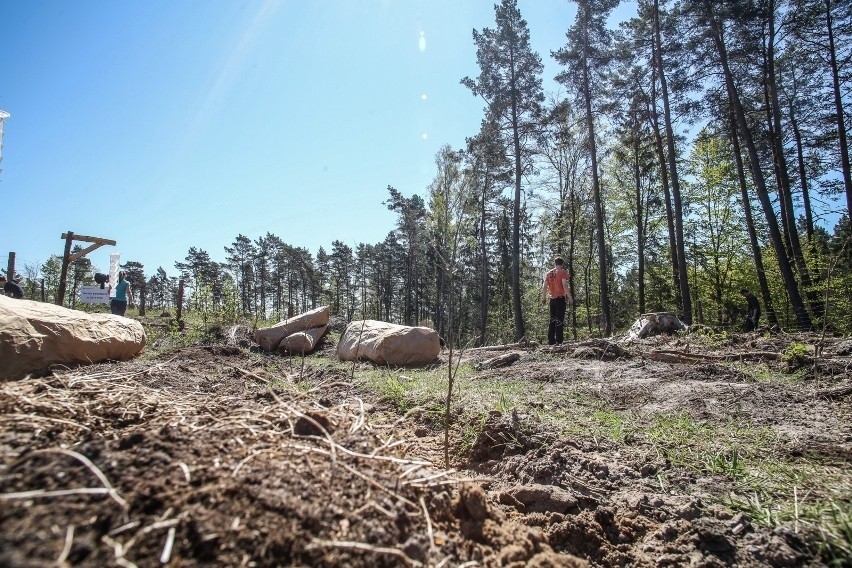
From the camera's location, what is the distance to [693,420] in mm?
2949

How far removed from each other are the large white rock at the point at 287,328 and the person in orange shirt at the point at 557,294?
517 cm

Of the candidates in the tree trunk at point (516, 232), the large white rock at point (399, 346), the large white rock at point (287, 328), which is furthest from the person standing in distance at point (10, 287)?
the tree trunk at point (516, 232)

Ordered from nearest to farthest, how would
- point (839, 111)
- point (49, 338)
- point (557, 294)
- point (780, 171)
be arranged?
point (49, 338) → point (557, 294) → point (839, 111) → point (780, 171)

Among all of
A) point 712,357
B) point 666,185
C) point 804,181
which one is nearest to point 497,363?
point 712,357

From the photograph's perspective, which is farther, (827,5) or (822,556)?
(827,5)

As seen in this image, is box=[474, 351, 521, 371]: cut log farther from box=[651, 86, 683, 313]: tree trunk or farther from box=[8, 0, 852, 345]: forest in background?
box=[651, 86, 683, 313]: tree trunk

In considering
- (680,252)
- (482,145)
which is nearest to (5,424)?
(680,252)

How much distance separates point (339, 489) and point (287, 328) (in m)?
8.48

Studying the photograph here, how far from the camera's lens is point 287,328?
29.9ft

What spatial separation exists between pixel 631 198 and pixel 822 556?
73.8 ft

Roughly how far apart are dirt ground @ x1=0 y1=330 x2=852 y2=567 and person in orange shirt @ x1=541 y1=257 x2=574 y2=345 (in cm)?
536

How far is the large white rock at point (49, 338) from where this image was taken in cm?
380

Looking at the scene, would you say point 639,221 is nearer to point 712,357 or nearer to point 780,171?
point 780,171

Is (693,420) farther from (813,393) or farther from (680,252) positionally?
(680,252)
